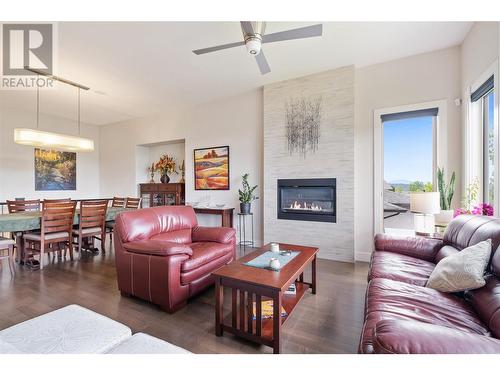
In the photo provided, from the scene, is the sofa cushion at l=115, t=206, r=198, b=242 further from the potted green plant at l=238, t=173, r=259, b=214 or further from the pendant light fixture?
the pendant light fixture

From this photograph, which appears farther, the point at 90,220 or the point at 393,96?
the point at 90,220

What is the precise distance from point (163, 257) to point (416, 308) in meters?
1.87

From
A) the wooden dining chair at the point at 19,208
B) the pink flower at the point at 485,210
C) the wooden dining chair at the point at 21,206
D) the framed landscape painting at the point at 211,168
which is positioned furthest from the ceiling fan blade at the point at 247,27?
the wooden dining chair at the point at 21,206

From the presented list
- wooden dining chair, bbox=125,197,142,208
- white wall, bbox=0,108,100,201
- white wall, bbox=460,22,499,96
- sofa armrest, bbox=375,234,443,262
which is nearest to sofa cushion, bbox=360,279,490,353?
sofa armrest, bbox=375,234,443,262

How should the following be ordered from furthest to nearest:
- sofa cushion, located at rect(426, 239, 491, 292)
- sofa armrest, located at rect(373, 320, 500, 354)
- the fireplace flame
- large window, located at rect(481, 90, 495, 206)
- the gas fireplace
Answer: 1. the fireplace flame
2. the gas fireplace
3. large window, located at rect(481, 90, 495, 206)
4. sofa cushion, located at rect(426, 239, 491, 292)
5. sofa armrest, located at rect(373, 320, 500, 354)

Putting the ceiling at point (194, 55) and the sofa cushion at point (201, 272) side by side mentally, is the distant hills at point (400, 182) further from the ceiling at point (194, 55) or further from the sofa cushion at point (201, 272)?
the sofa cushion at point (201, 272)

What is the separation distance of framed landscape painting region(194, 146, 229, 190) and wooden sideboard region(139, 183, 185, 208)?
611mm

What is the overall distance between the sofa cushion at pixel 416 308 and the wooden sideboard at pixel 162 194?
479 cm

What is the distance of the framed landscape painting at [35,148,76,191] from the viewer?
A: 5.81 m

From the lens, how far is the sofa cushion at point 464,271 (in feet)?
4.68

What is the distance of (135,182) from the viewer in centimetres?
640

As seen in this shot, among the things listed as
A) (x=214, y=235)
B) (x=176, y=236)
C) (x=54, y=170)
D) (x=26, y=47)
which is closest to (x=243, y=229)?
(x=214, y=235)

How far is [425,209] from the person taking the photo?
2598 mm

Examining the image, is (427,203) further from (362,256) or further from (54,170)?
(54,170)
